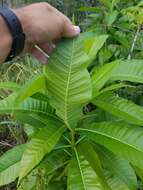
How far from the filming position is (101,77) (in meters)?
1.91

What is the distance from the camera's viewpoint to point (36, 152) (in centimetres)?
183

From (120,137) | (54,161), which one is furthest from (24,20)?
(54,161)

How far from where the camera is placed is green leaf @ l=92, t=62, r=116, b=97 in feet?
6.18

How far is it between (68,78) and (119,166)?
1.70ft

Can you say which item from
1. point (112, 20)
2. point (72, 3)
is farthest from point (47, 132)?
point (72, 3)

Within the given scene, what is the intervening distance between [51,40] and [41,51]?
90 mm

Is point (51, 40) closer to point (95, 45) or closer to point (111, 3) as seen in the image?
point (95, 45)

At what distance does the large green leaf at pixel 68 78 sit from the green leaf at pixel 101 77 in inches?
4.7

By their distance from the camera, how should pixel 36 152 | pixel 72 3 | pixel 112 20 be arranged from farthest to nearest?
pixel 72 3 < pixel 112 20 < pixel 36 152

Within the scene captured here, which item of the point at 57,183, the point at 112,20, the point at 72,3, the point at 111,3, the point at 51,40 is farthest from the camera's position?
the point at 72,3

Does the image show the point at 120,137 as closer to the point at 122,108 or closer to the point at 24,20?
the point at 122,108

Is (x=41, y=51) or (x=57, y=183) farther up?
(x=41, y=51)

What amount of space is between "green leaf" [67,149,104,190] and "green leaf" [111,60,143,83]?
1.27 ft

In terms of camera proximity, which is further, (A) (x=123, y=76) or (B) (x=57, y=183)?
(B) (x=57, y=183)
